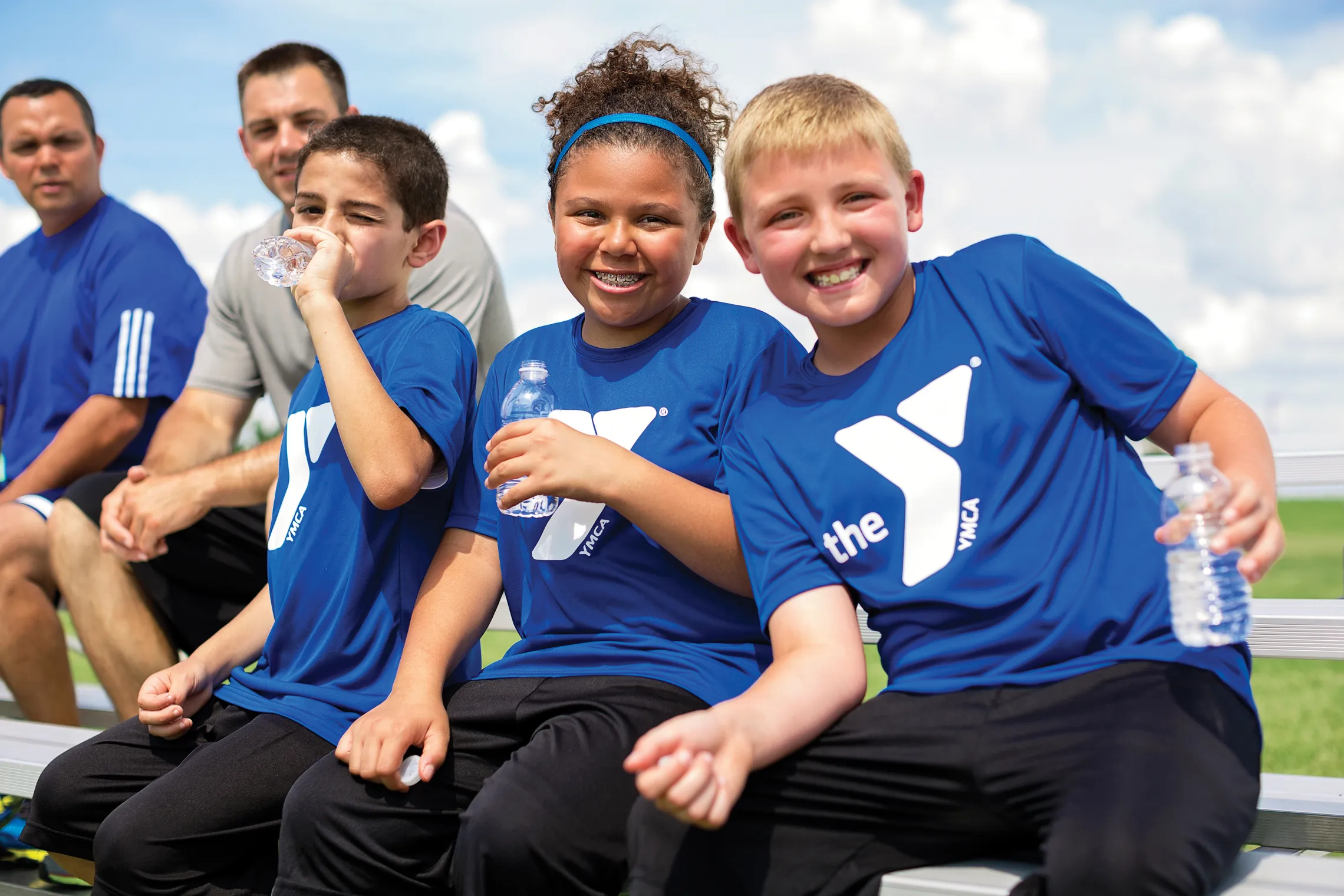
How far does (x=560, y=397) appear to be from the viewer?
230 cm

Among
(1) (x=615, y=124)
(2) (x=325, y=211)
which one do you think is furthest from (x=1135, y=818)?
(2) (x=325, y=211)

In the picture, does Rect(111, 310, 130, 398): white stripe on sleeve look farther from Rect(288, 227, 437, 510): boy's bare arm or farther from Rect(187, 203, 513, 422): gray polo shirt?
Rect(288, 227, 437, 510): boy's bare arm

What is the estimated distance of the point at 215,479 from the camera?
10.3 feet

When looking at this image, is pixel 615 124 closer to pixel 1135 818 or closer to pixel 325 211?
pixel 325 211

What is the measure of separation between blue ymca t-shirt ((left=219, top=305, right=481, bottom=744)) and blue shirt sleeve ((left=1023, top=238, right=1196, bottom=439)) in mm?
1133

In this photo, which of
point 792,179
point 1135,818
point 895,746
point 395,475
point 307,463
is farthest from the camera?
point 307,463

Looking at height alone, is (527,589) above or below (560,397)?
below

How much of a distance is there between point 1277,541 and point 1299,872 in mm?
511

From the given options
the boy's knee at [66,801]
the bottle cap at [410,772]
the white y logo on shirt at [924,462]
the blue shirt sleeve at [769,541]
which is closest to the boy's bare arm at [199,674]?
the boy's knee at [66,801]

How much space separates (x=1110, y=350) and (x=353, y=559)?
146cm

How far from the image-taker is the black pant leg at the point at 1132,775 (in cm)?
146

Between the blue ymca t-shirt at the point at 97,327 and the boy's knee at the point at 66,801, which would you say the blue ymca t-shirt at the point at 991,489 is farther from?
the blue ymca t-shirt at the point at 97,327

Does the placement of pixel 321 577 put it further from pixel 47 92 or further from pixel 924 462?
pixel 47 92

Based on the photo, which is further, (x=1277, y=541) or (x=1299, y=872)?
(x=1299, y=872)
